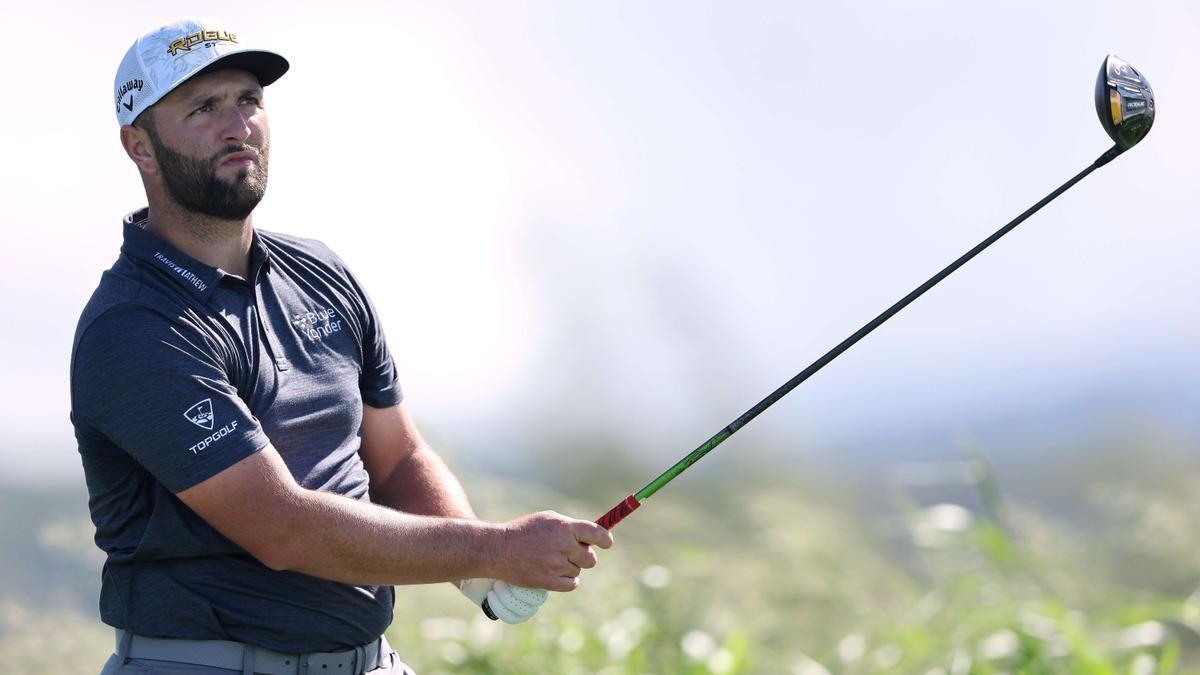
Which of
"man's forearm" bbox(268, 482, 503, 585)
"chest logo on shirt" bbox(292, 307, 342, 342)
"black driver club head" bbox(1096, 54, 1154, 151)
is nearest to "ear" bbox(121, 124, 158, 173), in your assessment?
"chest logo on shirt" bbox(292, 307, 342, 342)

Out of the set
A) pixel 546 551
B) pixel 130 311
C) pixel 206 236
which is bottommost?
pixel 546 551

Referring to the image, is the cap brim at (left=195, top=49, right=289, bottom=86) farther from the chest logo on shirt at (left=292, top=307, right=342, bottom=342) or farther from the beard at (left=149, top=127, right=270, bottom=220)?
the chest logo on shirt at (left=292, top=307, right=342, bottom=342)

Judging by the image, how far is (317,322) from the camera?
2.99m

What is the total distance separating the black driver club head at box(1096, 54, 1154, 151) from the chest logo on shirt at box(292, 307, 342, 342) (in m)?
1.71

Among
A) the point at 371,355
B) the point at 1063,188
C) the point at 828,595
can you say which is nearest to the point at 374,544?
the point at 371,355

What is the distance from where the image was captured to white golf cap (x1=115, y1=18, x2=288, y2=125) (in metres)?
2.89

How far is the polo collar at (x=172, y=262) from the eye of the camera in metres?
2.76

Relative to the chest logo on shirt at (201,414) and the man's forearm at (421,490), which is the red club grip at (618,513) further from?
the chest logo on shirt at (201,414)

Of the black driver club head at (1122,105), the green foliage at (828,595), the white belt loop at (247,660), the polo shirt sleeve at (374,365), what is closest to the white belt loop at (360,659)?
the white belt loop at (247,660)

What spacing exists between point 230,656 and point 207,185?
0.96 meters

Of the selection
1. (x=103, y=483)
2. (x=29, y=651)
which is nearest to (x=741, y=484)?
(x=29, y=651)

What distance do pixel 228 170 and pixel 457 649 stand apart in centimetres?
226

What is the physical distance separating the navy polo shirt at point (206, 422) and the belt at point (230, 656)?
0.02 m

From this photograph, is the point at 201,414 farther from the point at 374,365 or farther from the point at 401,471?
the point at 401,471
